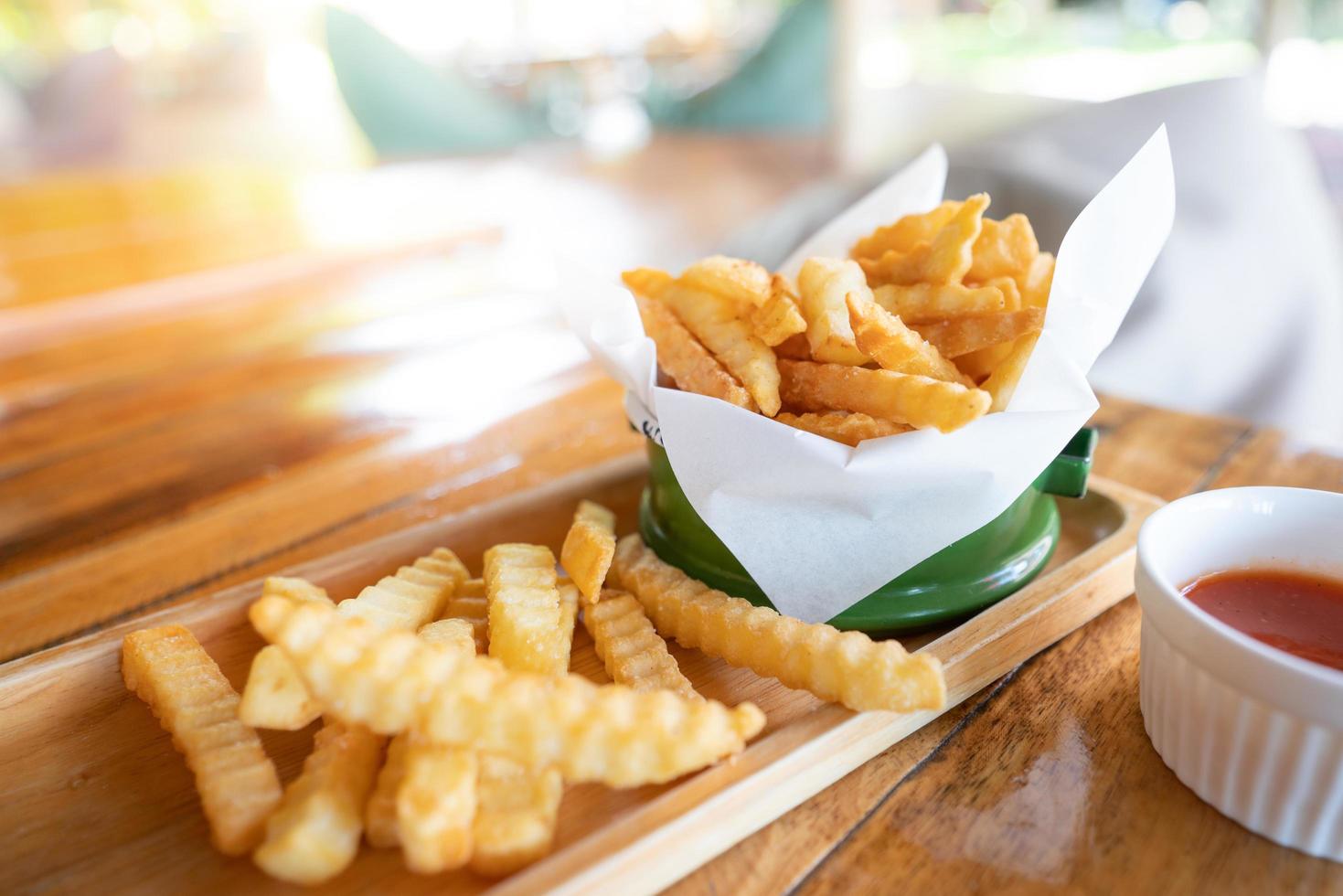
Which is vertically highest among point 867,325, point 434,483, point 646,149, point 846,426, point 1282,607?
point 867,325

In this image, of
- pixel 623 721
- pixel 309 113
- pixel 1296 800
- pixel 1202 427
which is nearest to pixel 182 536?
pixel 623 721

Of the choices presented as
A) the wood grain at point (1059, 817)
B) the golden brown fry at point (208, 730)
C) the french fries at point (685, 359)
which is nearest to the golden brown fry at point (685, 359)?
the french fries at point (685, 359)

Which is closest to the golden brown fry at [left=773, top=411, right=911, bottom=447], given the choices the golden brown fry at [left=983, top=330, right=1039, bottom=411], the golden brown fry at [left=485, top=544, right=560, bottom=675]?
the golden brown fry at [left=983, top=330, right=1039, bottom=411]

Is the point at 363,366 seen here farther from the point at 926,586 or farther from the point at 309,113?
the point at 309,113

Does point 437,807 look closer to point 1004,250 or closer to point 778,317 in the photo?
point 778,317

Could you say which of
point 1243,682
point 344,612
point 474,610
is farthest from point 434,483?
point 1243,682

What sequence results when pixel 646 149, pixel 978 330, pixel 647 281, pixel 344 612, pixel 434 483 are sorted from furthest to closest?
pixel 646 149
pixel 434 483
pixel 647 281
pixel 978 330
pixel 344 612

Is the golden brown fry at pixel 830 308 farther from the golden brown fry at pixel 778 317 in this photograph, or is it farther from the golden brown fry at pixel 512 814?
the golden brown fry at pixel 512 814

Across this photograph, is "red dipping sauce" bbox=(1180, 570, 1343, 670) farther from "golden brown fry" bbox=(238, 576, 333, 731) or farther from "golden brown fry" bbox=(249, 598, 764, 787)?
"golden brown fry" bbox=(238, 576, 333, 731)
